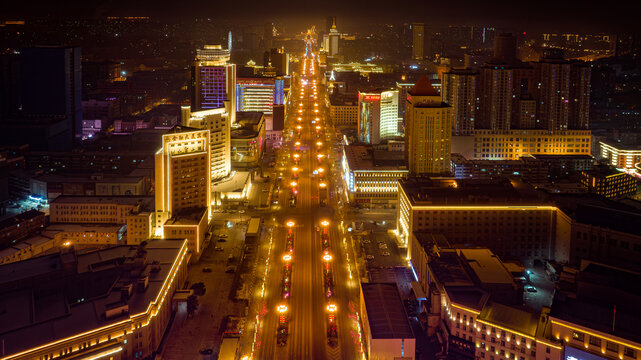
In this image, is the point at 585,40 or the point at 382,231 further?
the point at 585,40

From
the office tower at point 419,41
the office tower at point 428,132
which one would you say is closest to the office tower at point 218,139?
the office tower at point 428,132

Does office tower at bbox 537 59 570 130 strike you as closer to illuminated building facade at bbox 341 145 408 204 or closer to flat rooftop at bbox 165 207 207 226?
illuminated building facade at bbox 341 145 408 204

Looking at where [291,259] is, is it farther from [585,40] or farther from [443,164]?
[585,40]

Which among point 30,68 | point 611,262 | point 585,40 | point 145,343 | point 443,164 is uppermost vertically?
point 585,40

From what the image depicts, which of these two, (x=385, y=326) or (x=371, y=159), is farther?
(x=371, y=159)

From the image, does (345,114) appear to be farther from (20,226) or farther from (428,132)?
(20,226)

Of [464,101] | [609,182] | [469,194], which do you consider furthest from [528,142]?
[469,194]

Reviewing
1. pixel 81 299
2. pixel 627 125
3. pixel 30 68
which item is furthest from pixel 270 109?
pixel 81 299

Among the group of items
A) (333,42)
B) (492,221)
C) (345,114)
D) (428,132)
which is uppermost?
(333,42)
